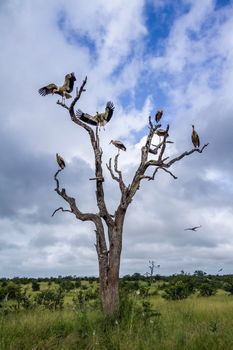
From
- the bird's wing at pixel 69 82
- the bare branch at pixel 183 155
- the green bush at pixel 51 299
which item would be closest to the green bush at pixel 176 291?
the green bush at pixel 51 299

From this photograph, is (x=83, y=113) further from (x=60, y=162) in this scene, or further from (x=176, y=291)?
(x=176, y=291)

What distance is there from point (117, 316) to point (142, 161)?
4.02m

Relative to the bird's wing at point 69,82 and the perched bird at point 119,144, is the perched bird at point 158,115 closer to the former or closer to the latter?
the perched bird at point 119,144

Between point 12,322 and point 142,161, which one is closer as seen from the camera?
point 12,322

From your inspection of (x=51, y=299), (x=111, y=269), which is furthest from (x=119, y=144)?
(x=51, y=299)

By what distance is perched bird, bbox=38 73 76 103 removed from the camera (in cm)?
1187

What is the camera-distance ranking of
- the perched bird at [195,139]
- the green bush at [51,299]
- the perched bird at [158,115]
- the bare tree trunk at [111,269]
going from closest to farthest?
the bare tree trunk at [111,269] → the perched bird at [195,139] → the perched bird at [158,115] → the green bush at [51,299]

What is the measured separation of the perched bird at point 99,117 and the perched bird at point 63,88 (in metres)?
0.57

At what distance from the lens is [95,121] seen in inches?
484

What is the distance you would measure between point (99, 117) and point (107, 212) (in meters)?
2.37

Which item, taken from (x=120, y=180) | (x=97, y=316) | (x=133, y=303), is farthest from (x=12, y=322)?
(x=120, y=180)

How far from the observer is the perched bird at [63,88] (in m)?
11.9

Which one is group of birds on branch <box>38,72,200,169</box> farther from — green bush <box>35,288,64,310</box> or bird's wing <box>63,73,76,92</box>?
green bush <box>35,288,64,310</box>

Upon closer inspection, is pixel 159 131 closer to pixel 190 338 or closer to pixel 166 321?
pixel 166 321
